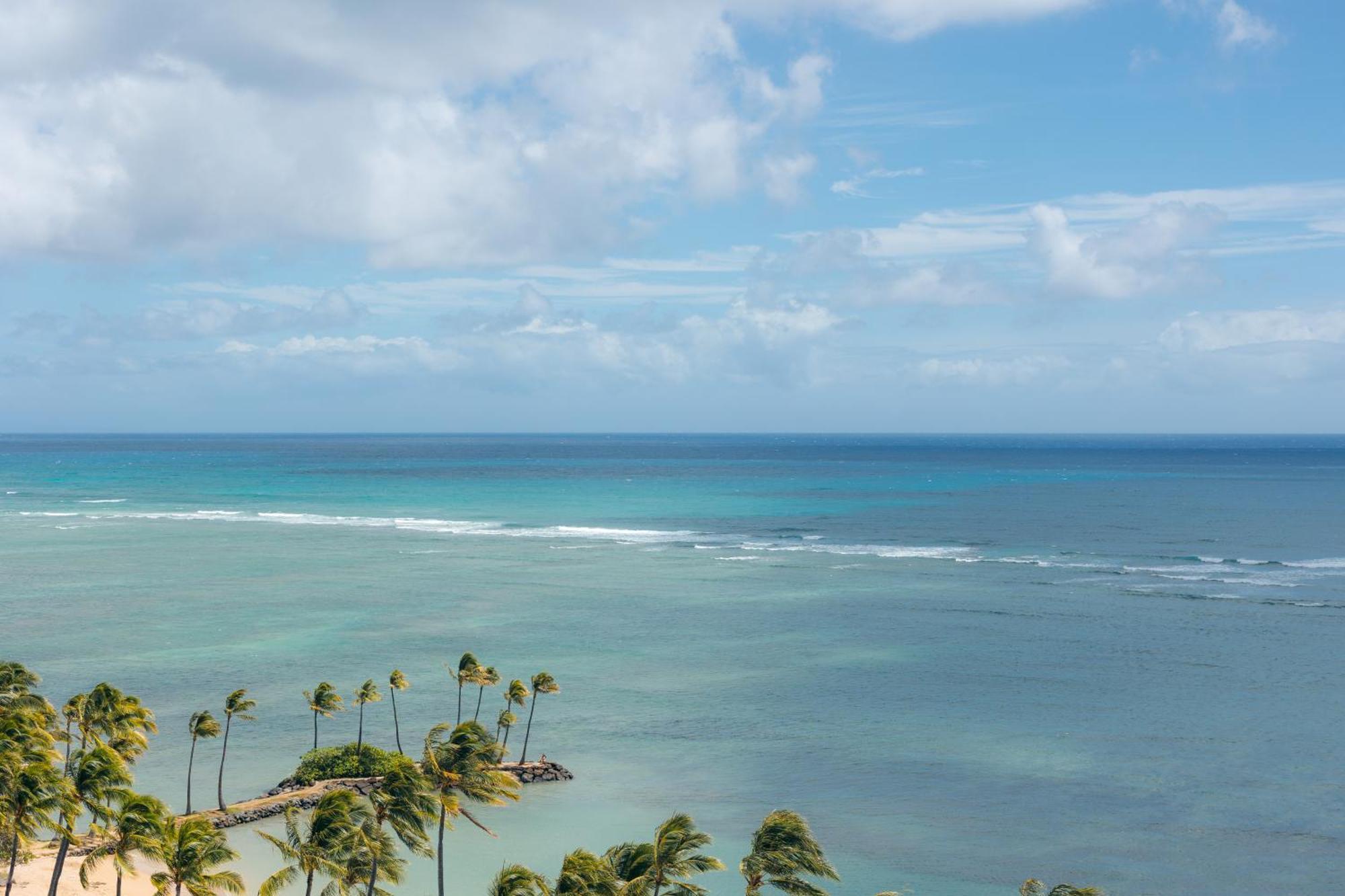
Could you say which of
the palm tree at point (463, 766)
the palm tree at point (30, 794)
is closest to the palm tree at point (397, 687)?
the palm tree at point (463, 766)

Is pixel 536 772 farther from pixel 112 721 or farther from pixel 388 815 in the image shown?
pixel 388 815

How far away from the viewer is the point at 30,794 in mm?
25484

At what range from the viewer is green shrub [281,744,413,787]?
1618 inches

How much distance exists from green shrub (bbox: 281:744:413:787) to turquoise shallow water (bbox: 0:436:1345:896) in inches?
75.0

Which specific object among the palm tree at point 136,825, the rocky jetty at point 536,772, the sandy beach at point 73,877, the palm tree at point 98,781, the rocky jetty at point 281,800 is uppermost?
the palm tree at point 98,781

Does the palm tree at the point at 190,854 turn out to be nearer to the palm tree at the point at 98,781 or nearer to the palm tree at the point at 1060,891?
the palm tree at the point at 98,781

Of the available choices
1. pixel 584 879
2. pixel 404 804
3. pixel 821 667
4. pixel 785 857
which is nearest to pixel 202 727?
pixel 404 804

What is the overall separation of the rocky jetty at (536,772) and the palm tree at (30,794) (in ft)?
61.3

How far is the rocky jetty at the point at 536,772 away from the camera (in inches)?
1670

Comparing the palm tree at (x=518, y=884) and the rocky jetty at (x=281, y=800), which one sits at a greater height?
the palm tree at (x=518, y=884)

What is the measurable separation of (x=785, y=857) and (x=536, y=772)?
2084 cm

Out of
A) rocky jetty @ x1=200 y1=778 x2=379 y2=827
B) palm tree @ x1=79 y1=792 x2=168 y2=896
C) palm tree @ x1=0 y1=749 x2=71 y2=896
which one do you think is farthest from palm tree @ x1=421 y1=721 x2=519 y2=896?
rocky jetty @ x1=200 y1=778 x2=379 y2=827

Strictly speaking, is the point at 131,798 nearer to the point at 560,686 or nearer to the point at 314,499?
the point at 560,686

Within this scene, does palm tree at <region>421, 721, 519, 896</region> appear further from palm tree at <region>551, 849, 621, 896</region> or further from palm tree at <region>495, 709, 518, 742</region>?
palm tree at <region>495, 709, 518, 742</region>
